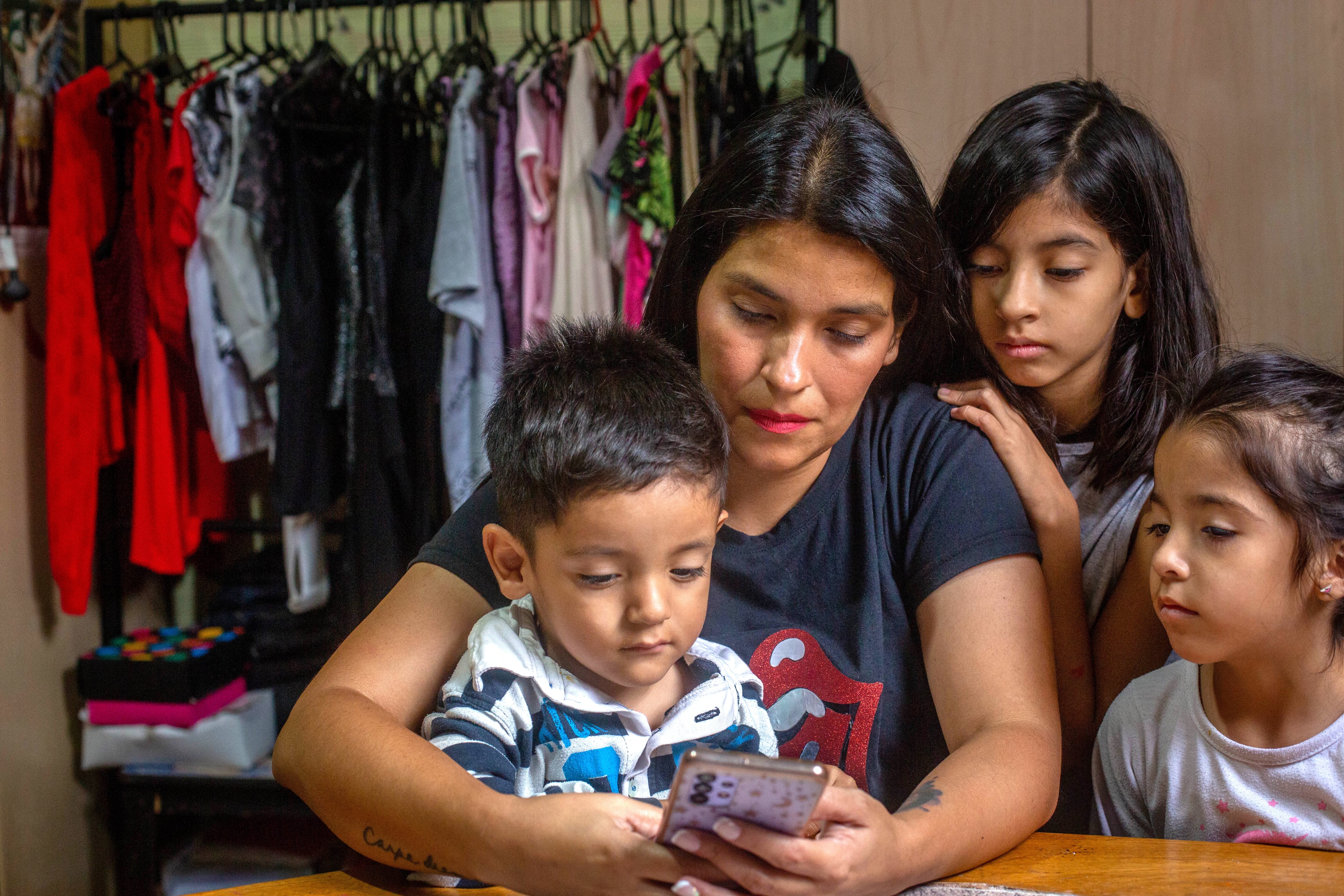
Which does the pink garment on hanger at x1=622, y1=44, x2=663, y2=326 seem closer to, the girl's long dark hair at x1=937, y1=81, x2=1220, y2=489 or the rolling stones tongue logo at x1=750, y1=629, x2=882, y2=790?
the girl's long dark hair at x1=937, y1=81, x2=1220, y2=489

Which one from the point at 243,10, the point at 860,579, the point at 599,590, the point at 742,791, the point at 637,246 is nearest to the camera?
the point at 742,791

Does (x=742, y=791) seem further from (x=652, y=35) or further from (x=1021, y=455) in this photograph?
(x=652, y=35)

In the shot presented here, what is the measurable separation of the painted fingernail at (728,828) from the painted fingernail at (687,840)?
20 mm

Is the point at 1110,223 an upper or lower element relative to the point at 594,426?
upper

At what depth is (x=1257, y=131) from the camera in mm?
2057

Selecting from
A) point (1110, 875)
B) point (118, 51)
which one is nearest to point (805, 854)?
point (1110, 875)

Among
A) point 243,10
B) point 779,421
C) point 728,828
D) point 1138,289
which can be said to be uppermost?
point 243,10

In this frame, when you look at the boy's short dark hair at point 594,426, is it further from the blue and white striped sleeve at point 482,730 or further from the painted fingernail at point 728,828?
the painted fingernail at point 728,828

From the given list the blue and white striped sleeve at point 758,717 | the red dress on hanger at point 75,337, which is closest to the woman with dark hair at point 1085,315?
the blue and white striped sleeve at point 758,717

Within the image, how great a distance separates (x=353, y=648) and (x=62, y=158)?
1.92 m

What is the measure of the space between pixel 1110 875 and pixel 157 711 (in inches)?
91.7

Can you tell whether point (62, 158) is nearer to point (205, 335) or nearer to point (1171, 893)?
point (205, 335)

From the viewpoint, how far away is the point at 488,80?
2502mm

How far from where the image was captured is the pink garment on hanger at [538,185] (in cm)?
244
